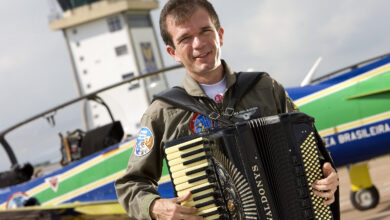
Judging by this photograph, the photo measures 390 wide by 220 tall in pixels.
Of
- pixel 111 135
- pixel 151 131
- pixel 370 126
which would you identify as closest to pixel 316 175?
pixel 151 131

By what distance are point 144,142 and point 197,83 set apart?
15.0 inches

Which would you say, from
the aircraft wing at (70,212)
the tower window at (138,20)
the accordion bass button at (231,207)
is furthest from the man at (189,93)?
the tower window at (138,20)

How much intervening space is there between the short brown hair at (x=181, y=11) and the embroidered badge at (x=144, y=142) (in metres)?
0.44

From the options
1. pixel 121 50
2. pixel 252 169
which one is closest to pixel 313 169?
pixel 252 169

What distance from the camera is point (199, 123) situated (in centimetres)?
271

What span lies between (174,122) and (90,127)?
237 inches

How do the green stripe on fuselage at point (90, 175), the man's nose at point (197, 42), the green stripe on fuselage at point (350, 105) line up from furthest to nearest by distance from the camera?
the green stripe on fuselage at point (90, 175)
the green stripe on fuselage at point (350, 105)
the man's nose at point (197, 42)

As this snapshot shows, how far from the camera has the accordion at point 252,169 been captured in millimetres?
2438

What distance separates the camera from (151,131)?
271 cm

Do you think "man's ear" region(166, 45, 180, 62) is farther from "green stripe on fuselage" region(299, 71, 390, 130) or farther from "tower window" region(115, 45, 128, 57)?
"tower window" region(115, 45, 128, 57)

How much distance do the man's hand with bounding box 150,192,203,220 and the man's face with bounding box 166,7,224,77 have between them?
62 centimetres

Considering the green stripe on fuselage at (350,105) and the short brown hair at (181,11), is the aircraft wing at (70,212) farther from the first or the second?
the short brown hair at (181,11)

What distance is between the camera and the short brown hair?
2.66 meters

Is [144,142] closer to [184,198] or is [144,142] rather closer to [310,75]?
[184,198]
